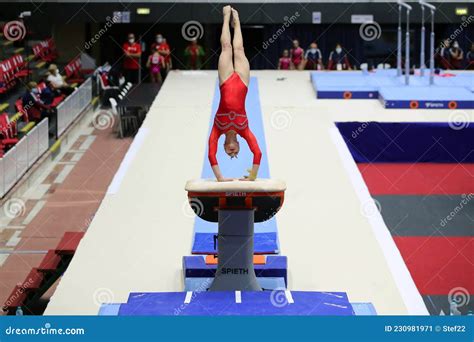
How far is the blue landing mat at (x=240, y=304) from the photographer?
6.05m

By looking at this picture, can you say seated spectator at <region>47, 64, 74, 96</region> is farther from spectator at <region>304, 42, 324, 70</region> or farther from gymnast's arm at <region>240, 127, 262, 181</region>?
gymnast's arm at <region>240, 127, 262, 181</region>

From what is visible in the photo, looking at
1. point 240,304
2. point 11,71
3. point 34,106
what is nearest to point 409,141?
point 34,106

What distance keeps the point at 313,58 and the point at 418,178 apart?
7302mm

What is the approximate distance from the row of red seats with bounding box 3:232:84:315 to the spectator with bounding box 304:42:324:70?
35.4 feet

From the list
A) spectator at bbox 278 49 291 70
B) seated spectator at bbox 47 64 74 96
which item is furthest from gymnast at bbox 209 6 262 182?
spectator at bbox 278 49 291 70

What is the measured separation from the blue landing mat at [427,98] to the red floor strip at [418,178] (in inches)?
43.7

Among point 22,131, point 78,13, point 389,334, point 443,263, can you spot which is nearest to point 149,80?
point 78,13

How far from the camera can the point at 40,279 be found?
29.8ft

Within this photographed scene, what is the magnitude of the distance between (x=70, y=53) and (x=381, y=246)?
1517cm

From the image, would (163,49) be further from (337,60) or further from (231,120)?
(231,120)

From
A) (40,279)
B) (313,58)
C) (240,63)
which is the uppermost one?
(240,63)

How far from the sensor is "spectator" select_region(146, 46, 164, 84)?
19.2m

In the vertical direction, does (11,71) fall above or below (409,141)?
above

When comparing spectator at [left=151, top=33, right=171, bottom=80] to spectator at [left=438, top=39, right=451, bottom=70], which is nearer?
spectator at [left=151, top=33, right=171, bottom=80]
